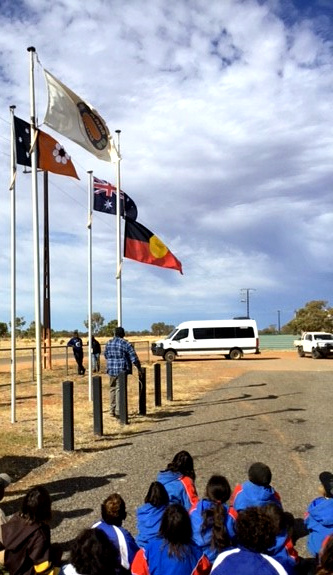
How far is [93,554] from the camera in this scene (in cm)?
276

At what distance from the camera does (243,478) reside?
719cm

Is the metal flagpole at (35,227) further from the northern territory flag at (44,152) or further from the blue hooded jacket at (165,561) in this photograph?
the blue hooded jacket at (165,561)

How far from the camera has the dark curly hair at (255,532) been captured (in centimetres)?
287

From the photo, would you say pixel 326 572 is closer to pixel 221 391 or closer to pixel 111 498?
pixel 111 498

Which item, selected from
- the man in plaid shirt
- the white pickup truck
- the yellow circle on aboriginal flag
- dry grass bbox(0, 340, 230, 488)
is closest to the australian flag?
the yellow circle on aboriginal flag

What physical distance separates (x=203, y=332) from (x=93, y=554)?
33.7 m

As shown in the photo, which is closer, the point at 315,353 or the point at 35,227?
the point at 35,227

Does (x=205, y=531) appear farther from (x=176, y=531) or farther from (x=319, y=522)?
(x=319, y=522)

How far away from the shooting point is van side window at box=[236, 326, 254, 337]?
36688 millimetres

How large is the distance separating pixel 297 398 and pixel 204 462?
7.66 metres

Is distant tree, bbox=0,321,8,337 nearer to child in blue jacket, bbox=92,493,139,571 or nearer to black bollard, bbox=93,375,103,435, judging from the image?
black bollard, bbox=93,375,103,435

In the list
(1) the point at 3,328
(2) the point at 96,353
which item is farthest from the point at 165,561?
(1) the point at 3,328

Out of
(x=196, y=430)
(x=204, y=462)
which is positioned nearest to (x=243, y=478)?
(x=204, y=462)

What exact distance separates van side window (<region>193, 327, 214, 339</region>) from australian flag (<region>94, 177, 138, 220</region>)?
2259 cm
